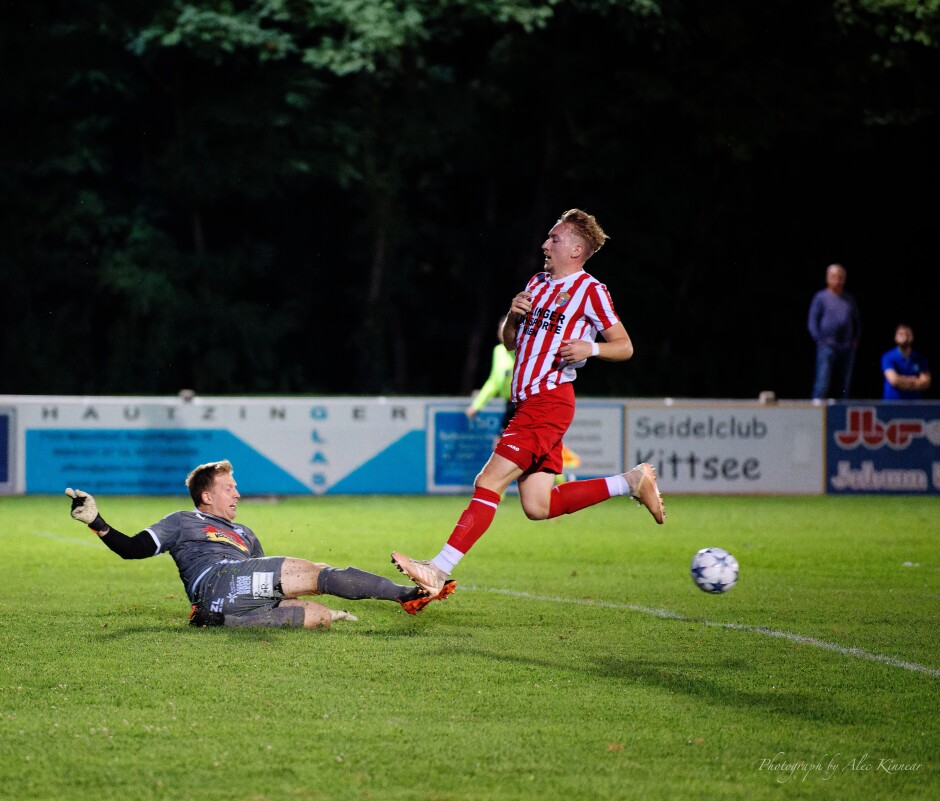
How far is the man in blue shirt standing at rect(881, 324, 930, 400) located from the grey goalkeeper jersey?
1289cm

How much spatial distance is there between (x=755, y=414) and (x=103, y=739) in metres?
13.8

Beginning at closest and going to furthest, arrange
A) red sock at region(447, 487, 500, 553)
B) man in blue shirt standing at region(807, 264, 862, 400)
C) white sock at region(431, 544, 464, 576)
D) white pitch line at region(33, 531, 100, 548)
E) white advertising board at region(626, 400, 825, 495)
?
white sock at region(431, 544, 464, 576) → red sock at region(447, 487, 500, 553) → white pitch line at region(33, 531, 100, 548) → white advertising board at region(626, 400, 825, 495) → man in blue shirt standing at region(807, 264, 862, 400)

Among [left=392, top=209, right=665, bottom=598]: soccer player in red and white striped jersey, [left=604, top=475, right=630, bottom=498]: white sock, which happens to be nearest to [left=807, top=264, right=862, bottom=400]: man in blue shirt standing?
[left=604, top=475, right=630, bottom=498]: white sock

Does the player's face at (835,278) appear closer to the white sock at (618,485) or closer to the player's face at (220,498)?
the white sock at (618,485)

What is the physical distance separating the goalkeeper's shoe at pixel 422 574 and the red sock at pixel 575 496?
0.89 metres

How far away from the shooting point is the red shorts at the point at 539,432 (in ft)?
24.6

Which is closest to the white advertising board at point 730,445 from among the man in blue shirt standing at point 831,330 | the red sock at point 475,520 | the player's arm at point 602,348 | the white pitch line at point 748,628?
the man in blue shirt standing at point 831,330

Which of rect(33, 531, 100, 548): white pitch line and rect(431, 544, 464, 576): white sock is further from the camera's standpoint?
rect(33, 531, 100, 548): white pitch line

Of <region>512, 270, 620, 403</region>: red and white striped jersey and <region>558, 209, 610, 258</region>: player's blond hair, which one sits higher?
<region>558, 209, 610, 258</region>: player's blond hair

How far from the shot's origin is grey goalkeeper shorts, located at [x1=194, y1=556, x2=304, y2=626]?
7.39 meters

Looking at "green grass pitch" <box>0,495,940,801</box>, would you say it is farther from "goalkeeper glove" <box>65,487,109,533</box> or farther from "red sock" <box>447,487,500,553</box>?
"goalkeeper glove" <box>65,487,109,533</box>

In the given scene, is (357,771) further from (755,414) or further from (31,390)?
(31,390)

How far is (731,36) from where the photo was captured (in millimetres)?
29516

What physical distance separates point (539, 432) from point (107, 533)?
2.28 meters
